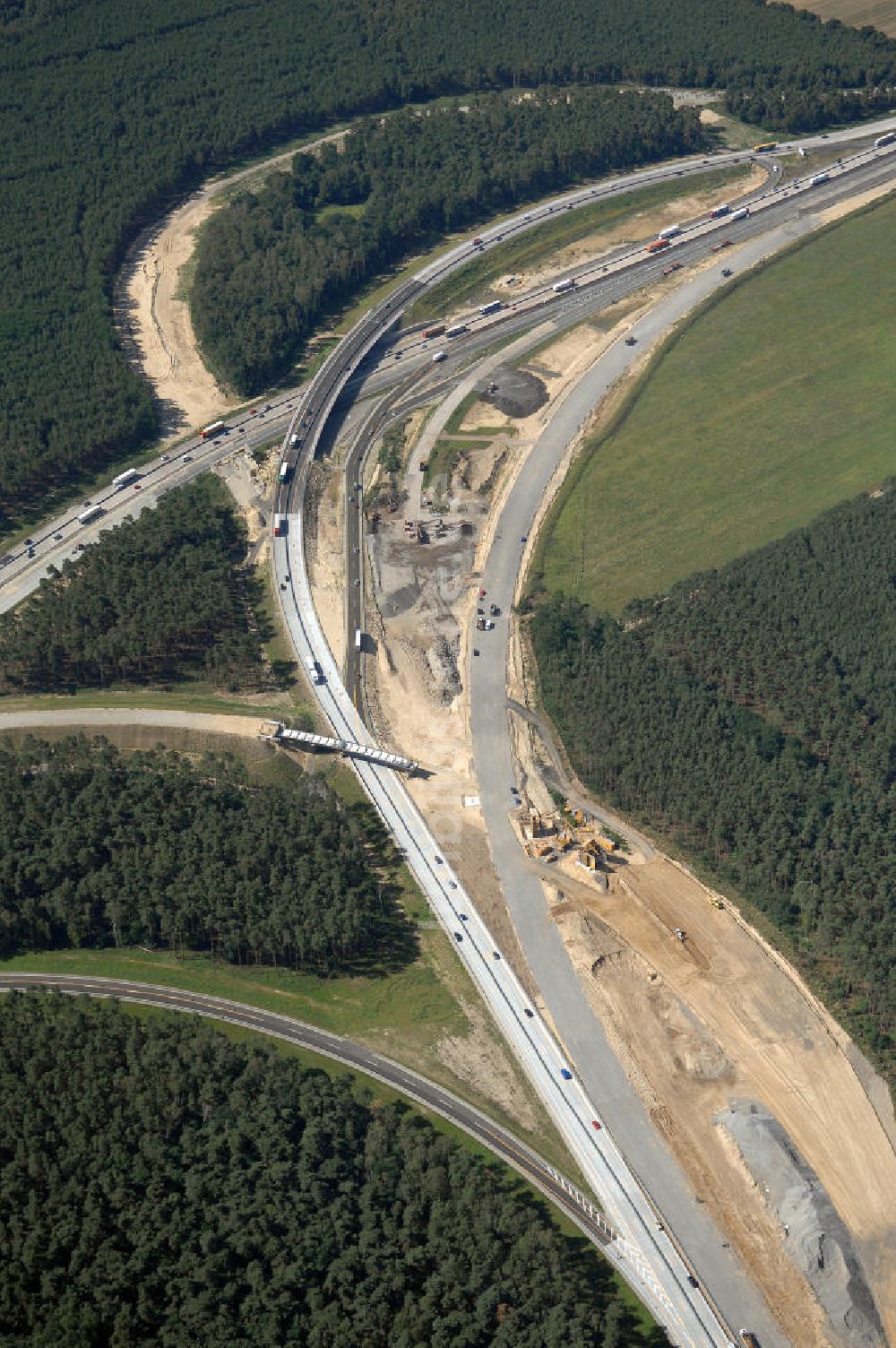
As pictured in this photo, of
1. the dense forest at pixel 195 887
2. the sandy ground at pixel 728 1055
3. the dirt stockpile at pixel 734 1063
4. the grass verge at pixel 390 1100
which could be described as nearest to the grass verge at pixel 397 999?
the dense forest at pixel 195 887

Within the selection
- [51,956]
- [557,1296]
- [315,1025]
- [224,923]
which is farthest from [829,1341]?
[51,956]

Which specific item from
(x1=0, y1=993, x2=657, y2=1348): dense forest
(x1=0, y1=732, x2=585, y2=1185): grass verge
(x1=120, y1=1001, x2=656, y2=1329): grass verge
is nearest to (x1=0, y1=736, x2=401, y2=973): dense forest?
(x1=0, y1=732, x2=585, y2=1185): grass verge

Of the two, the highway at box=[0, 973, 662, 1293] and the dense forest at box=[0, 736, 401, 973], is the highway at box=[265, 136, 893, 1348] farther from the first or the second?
the dense forest at box=[0, 736, 401, 973]

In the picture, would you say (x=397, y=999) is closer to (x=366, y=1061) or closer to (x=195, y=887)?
(x=366, y=1061)

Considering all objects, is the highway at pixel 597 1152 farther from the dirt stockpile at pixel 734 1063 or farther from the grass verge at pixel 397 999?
the dirt stockpile at pixel 734 1063

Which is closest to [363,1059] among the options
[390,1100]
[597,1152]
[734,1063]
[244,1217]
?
[390,1100]

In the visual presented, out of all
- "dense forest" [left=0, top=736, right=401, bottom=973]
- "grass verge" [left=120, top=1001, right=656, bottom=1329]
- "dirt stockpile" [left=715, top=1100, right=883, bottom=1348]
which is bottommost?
"dirt stockpile" [left=715, top=1100, right=883, bottom=1348]
